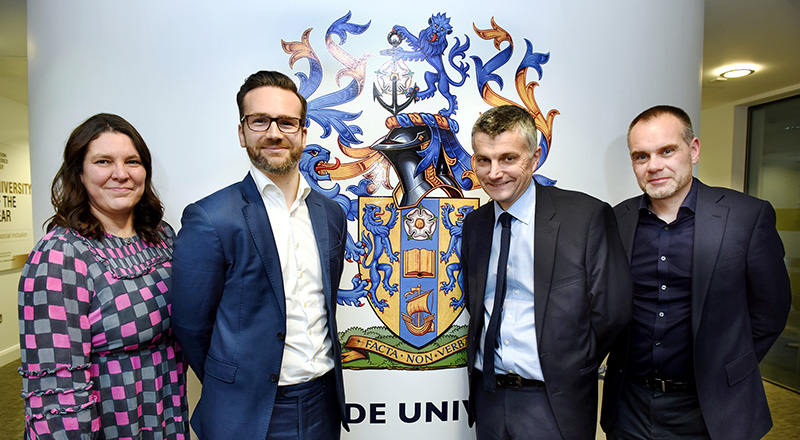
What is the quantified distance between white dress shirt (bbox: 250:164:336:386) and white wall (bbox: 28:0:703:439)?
52 cm

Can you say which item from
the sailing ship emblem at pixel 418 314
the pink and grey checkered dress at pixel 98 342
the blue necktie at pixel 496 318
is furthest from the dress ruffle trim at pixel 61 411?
the blue necktie at pixel 496 318

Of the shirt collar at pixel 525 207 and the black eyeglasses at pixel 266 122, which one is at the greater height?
the black eyeglasses at pixel 266 122

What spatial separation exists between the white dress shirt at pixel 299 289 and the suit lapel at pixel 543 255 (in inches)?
31.6

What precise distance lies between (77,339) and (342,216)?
96 cm

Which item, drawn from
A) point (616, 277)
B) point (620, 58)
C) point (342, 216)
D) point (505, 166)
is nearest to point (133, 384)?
point (342, 216)

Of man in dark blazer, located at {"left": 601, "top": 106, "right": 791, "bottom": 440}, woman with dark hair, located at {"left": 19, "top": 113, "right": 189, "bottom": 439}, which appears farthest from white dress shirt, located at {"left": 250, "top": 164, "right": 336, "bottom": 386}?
man in dark blazer, located at {"left": 601, "top": 106, "right": 791, "bottom": 440}

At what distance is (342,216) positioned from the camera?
1.70 meters

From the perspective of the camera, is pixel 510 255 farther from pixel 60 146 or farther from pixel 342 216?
pixel 60 146

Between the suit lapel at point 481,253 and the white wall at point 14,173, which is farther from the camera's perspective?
the white wall at point 14,173

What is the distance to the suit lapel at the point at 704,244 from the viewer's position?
1572 mm

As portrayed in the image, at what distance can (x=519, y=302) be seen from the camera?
5.31 feet

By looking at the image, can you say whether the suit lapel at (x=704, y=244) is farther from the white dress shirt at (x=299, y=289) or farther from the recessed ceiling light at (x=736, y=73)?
the recessed ceiling light at (x=736, y=73)

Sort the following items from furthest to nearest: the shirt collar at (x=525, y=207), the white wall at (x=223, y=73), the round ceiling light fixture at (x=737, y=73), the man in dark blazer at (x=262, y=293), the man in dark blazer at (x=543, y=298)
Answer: the round ceiling light fixture at (x=737, y=73) → the white wall at (x=223, y=73) → the shirt collar at (x=525, y=207) → the man in dark blazer at (x=543, y=298) → the man in dark blazer at (x=262, y=293)

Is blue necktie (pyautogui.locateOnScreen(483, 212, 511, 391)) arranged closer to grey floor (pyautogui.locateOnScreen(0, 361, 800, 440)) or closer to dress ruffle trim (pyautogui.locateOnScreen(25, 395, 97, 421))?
dress ruffle trim (pyautogui.locateOnScreen(25, 395, 97, 421))
